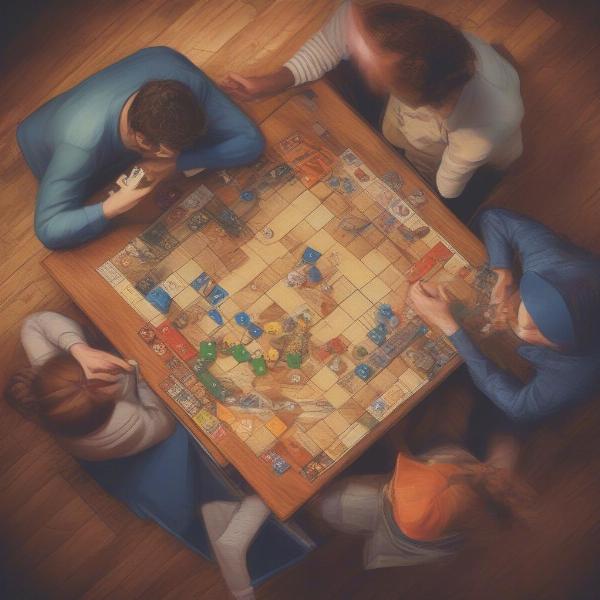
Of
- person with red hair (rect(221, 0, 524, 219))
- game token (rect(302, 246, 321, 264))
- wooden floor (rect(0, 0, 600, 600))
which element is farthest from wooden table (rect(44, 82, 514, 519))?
wooden floor (rect(0, 0, 600, 600))

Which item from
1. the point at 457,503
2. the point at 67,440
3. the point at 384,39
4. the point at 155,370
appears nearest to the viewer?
the point at 384,39

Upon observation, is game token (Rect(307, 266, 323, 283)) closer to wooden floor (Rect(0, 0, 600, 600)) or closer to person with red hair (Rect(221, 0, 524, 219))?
person with red hair (Rect(221, 0, 524, 219))

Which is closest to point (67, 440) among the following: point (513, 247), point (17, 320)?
point (17, 320)

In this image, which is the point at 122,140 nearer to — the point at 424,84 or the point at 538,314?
the point at 424,84

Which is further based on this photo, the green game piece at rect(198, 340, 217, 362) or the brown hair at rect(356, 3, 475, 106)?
the green game piece at rect(198, 340, 217, 362)

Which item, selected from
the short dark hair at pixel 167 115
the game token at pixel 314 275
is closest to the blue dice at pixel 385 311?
the game token at pixel 314 275

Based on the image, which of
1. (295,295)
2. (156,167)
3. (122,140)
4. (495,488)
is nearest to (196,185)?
(156,167)

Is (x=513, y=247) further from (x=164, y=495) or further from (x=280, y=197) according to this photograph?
(x=164, y=495)
